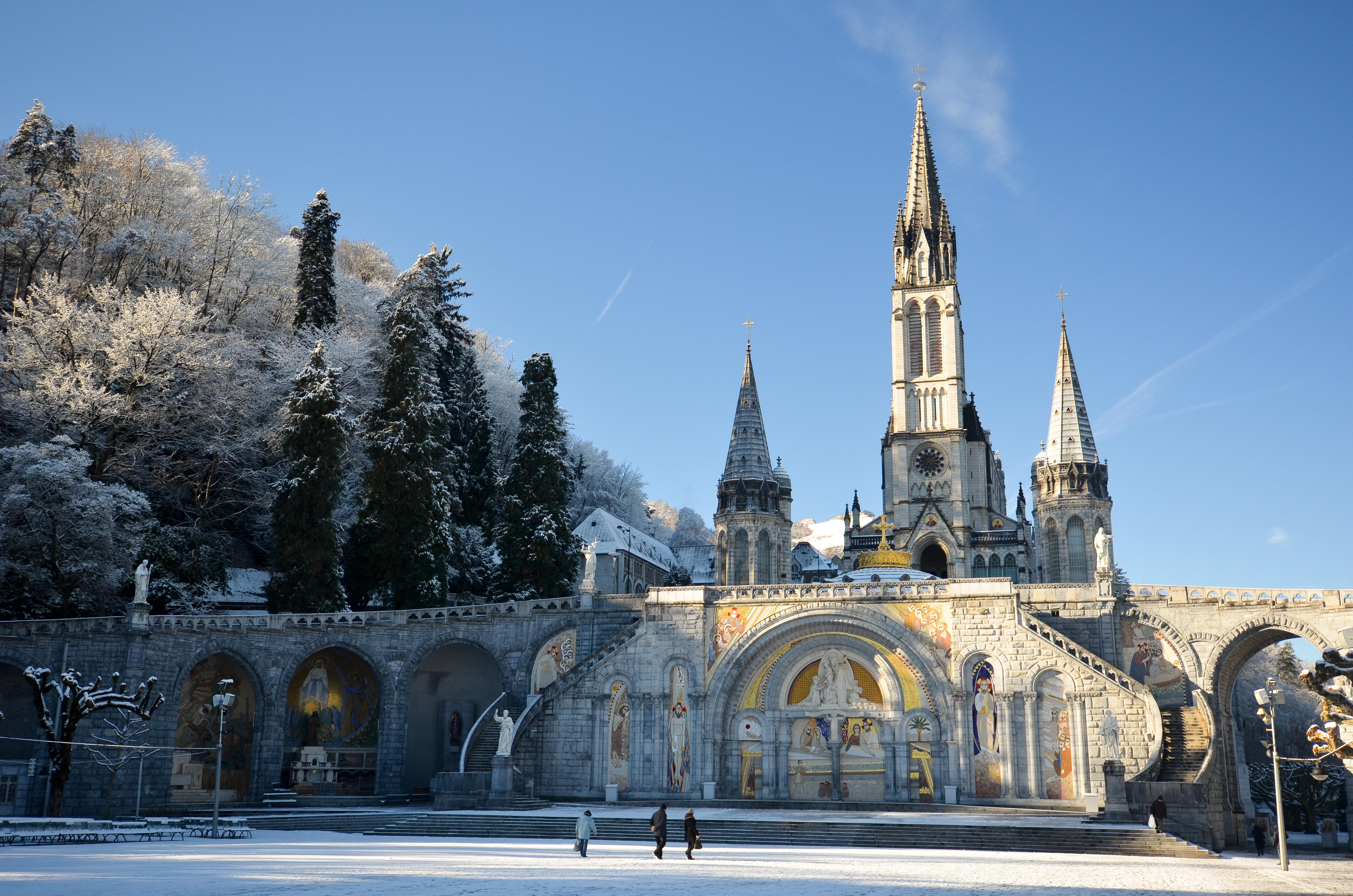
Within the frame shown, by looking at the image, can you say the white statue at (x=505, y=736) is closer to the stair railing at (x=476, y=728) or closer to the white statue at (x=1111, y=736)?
the stair railing at (x=476, y=728)

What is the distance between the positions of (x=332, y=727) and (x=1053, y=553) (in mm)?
36062

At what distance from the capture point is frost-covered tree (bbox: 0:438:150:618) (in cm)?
3628

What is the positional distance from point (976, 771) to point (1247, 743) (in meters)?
24.6

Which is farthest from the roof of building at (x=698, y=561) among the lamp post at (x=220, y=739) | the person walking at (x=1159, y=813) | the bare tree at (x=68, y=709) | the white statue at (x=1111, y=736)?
the person walking at (x=1159, y=813)

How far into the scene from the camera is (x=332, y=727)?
38.6 metres

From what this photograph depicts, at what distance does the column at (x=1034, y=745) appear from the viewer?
3281 cm

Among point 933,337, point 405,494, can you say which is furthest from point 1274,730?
point 933,337

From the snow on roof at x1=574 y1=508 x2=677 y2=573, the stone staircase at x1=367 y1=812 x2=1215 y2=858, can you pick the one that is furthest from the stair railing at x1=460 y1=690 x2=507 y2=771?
the snow on roof at x1=574 y1=508 x2=677 y2=573

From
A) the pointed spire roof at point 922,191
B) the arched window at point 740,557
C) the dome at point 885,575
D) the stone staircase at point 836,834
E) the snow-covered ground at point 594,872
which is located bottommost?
the stone staircase at point 836,834

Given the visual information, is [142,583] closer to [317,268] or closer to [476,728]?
[476,728]

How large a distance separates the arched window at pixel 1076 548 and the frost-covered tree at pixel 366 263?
1682 inches

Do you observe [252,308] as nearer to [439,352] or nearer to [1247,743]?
[439,352]

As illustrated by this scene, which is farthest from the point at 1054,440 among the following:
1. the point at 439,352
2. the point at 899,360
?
the point at 439,352

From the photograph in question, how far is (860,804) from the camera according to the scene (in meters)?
32.7
